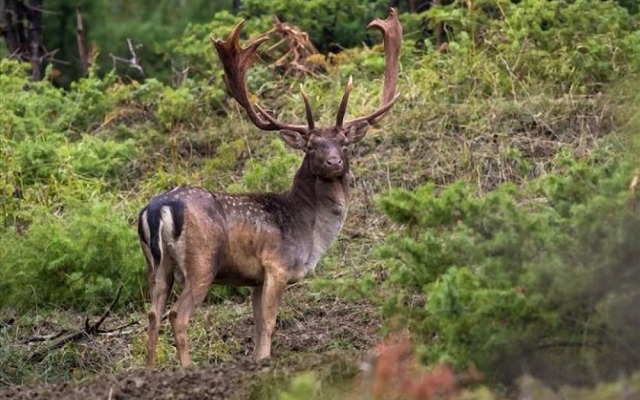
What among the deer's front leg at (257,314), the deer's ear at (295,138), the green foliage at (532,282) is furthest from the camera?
the deer's ear at (295,138)

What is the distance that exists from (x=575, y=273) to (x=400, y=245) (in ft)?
3.54

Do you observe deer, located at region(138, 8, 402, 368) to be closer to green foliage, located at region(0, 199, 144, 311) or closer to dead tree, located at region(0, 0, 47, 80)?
green foliage, located at region(0, 199, 144, 311)

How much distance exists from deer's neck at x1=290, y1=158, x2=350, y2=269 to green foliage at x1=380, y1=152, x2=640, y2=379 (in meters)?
2.76

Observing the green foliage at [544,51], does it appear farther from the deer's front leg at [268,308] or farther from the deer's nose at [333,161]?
the deer's front leg at [268,308]

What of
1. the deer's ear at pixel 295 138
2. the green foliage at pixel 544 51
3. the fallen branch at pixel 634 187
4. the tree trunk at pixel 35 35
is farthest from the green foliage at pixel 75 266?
the tree trunk at pixel 35 35


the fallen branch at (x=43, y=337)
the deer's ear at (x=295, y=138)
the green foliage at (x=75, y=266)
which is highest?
the deer's ear at (x=295, y=138)

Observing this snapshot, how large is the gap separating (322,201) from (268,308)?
3.37 ft

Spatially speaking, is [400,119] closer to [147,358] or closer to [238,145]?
[238,145]

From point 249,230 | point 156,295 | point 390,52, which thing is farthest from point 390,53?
point 156,295

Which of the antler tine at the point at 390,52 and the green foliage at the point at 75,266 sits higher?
the antler tine at the point at 390,52

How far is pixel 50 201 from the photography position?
1478 centimetres

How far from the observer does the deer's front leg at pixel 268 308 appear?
10891mm

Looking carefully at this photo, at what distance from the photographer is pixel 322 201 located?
11516mm

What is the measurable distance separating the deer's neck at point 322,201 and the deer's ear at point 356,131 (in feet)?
0.87
